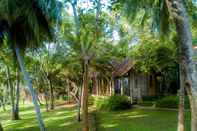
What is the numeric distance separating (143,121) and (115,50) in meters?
5.59

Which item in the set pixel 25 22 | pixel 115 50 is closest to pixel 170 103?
pixel 115 50

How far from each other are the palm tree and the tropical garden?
4 centimetres

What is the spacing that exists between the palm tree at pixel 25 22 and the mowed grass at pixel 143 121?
167 inches

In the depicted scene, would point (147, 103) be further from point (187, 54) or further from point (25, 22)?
point (187, 54)

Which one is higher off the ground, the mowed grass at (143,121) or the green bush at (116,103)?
the green bush at (116,103)

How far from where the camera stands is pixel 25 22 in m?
13.5

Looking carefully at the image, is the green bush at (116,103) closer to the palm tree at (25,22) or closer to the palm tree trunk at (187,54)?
the palm tree at (25,22)

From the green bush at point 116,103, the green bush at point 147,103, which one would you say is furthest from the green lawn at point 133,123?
the green bush at point 147,103

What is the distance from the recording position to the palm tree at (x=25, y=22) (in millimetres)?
12693

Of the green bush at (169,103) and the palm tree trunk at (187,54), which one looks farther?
the green bush at (169,103)

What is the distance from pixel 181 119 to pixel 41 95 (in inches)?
1236

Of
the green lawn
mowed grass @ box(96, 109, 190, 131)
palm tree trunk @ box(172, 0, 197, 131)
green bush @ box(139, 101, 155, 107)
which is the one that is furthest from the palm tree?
green bush @ box(139, 101, 155, 107)

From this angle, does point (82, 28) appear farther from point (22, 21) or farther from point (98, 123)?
point (98, 123)

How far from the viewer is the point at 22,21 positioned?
13562 millimetres
